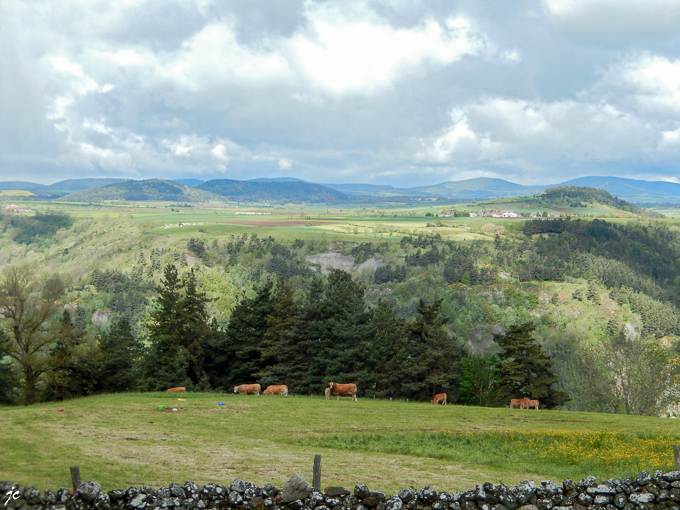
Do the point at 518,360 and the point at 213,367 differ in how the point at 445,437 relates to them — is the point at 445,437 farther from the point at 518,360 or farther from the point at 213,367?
the point at 213,367

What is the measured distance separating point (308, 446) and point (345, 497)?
1109 centimetres

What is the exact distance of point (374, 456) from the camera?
21453 millimetres

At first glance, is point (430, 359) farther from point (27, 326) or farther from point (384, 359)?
point (27, 326)

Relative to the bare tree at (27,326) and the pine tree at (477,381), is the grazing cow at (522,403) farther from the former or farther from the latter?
the bare tree at (27,326)

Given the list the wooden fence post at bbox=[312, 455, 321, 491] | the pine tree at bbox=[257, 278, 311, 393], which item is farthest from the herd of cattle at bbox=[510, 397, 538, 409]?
the wooden fence post at bbox=[312, 455, 321, 491]

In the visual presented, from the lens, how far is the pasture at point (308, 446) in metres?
16.9

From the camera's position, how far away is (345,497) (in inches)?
505

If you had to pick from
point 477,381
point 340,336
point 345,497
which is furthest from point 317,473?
point 477,381

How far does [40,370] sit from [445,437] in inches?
1561

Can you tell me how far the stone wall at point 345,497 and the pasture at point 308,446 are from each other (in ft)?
7.47

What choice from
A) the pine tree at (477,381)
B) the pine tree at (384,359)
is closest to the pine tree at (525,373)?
the pine tree at (477,381)

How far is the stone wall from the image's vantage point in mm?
12180

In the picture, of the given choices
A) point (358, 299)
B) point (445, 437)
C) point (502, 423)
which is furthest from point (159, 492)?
point (358, 299)

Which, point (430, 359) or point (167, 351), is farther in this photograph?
point (430, 359)
